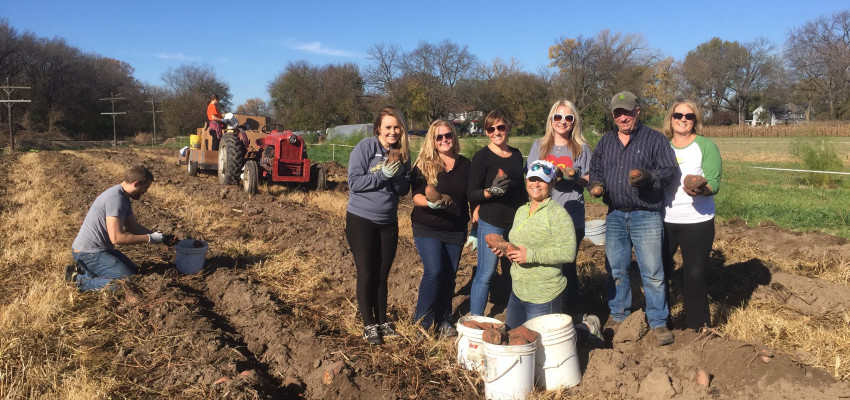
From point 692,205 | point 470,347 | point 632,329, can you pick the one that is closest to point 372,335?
point 470,347

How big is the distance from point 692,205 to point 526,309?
1.31 metres

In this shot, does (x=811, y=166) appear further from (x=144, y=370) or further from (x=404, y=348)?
(x=144, y=370)

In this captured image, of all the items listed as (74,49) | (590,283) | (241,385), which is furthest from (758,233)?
(74,49)

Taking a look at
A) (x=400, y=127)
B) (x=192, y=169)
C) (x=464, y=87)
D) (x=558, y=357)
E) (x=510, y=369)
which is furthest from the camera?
(x=464, y=87)

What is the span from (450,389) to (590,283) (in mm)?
2378

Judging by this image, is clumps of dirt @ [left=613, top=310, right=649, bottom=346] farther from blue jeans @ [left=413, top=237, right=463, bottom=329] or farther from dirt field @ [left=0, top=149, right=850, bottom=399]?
blue jeans @ [left=413, top=237, right=463, bottom=329]

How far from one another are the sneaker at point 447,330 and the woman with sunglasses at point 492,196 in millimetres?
226

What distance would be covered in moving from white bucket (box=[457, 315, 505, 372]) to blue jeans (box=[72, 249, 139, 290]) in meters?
3.56

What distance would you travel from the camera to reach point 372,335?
167 inches

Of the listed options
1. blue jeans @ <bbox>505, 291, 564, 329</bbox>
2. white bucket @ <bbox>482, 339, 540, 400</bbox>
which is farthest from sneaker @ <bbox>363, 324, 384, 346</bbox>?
white bucket @ <bbox>482, 339, 540, 400</bbox>

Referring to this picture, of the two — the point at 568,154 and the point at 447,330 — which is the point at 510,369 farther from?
the point at 568,154

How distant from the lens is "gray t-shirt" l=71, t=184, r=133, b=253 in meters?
5.44

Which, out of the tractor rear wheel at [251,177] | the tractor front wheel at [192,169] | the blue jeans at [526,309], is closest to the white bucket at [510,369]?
the blue jeans at [526,309]

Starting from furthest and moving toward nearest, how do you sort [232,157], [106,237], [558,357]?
[232,157] < [106,237] < [558,357]
